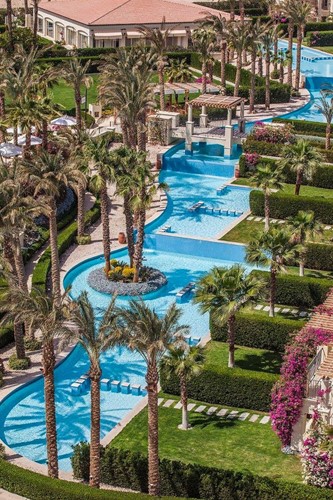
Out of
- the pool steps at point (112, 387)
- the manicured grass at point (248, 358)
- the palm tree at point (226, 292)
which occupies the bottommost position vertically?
the pool steps at point (112, 387)

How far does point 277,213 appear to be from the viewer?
205 ft

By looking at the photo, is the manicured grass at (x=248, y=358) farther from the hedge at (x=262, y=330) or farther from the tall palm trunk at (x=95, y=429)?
the tall palm trunk at (x=95, y=429)

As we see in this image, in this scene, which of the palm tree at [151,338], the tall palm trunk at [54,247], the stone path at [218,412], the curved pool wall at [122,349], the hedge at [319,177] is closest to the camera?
the palm tree at [151,338]

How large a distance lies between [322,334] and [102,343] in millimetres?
10455

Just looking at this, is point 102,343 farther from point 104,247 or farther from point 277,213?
Result: point 277,213

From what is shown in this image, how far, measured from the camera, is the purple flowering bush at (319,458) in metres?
37.7

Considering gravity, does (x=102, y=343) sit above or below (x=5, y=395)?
above

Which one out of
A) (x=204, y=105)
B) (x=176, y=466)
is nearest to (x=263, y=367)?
(x=176, y=466)

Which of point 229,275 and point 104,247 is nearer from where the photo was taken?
point 229,275

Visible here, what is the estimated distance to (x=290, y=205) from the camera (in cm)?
6200

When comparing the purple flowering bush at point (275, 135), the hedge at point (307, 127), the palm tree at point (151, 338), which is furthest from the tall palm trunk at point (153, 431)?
the hedge at point (307, 127)

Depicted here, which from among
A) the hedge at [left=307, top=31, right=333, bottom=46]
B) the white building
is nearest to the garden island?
the white building

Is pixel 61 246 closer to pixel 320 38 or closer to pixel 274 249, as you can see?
pixel 274 249

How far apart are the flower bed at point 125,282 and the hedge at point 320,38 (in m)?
52.2
